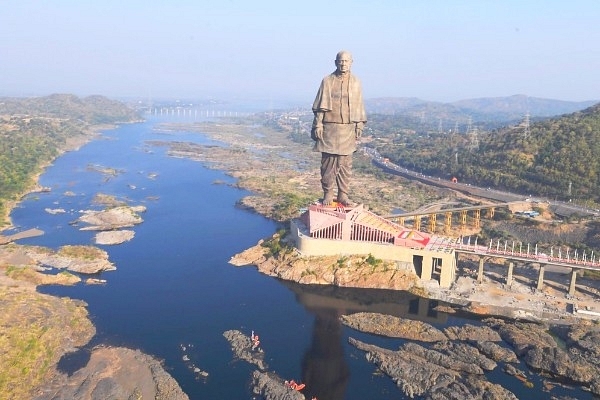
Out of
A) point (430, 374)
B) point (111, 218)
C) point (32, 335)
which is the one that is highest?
point (111, 218)

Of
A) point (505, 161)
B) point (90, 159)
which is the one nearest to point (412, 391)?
point (505, 161)

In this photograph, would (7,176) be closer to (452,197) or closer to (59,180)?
(59,180)

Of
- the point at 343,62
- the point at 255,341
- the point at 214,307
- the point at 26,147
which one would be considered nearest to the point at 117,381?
the point at 255,341

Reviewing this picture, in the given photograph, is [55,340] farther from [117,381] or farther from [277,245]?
[277,245]

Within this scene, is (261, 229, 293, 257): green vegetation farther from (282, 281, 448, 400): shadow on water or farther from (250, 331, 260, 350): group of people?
(250, 331, 260, 350): group of people

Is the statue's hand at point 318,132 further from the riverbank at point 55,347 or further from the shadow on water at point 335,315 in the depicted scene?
the riverbank at point 55,347

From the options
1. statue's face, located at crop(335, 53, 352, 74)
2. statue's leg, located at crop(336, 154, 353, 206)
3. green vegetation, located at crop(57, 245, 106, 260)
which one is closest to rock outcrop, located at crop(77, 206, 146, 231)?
green vegetation, located at crop(57, 245, 106, 260)
